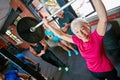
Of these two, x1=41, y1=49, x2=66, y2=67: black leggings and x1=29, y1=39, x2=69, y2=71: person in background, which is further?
x1=41, y1=49, x2=66, y2=67: black leggings

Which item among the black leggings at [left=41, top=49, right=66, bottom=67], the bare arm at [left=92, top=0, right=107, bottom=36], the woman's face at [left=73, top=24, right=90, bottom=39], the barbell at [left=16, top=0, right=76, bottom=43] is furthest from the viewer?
the black leggings at [left=41, top=49, right=66, bottom=67]

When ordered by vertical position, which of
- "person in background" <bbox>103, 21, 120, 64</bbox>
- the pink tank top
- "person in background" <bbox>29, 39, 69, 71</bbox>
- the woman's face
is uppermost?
the woman's face

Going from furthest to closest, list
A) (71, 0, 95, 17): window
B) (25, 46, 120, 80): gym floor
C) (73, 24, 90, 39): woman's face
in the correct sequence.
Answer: (71, 0, 95, 17): window, (25, 46, 120, 80): gym floor, (73, 24, 90, 39): woman's face

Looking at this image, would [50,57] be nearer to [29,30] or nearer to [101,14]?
[29,30]

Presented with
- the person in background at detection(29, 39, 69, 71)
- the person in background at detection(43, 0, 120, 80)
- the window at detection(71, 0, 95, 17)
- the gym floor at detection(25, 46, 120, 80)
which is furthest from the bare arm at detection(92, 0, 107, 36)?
the window at detection(71, 0, 95, 17)

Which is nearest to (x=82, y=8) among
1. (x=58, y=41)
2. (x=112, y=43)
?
(x=58, y=41)

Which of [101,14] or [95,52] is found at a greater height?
[101,14]

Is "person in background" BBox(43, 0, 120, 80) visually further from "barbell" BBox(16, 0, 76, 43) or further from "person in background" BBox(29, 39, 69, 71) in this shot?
"person in background" BBox(29, 39, 69, 71)

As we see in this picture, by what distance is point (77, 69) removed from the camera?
15.4ft

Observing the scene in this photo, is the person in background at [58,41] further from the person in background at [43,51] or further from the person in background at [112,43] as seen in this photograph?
the person in background at [112,43]

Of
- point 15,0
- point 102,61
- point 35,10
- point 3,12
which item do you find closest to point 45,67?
point 35,10

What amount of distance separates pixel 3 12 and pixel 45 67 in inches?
121

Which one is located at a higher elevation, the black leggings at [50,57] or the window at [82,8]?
the window at [82,8]

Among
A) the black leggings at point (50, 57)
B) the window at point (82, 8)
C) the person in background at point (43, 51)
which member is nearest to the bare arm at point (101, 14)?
the person in background at point (43, 51)
